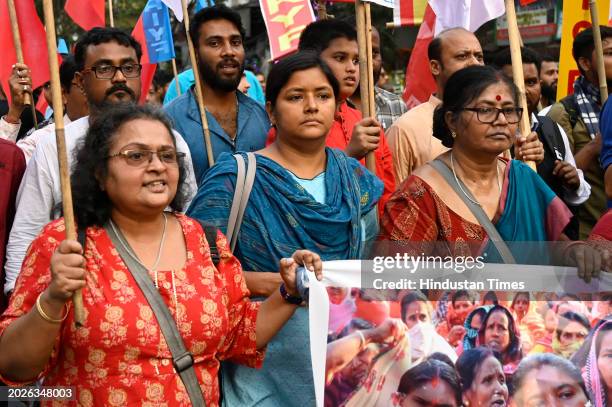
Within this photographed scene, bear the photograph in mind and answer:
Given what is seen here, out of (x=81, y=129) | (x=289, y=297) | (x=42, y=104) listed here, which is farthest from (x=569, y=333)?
(x=42, y=104)

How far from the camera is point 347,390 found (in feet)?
11.8

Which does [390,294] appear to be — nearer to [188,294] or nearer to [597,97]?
[188,294]

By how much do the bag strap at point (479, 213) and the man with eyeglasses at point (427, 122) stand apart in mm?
1179

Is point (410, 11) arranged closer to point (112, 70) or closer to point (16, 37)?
point (112, 70)

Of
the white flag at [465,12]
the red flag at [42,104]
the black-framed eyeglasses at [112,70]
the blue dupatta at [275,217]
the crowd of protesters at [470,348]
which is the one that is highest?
the white flag at [465,12]

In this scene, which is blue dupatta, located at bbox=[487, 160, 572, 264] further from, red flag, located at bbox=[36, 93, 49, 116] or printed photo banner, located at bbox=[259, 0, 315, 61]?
red flag, located at bbox=[36, 93, 49, 116]

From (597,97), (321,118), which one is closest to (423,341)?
(321,118)

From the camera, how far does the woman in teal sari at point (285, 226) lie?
4047 mm

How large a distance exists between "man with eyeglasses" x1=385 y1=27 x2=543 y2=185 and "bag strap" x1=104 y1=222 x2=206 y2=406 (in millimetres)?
2329

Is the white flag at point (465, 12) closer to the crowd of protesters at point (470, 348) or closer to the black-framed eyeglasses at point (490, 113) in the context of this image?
the black-framed eyeglasses at point (490, 113)

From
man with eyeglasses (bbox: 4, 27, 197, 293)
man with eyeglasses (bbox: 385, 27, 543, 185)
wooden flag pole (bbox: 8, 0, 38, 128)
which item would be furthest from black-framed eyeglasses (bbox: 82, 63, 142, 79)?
man with eyeglasses (bbox: 385, 27, 543, 185)

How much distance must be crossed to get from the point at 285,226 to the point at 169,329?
84 centimetres

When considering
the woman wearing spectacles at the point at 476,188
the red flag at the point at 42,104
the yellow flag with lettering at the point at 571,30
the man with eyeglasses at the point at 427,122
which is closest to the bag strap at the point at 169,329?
the woman wearing spectacles at the point at 476,188

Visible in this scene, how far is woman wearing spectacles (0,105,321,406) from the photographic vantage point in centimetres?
327
